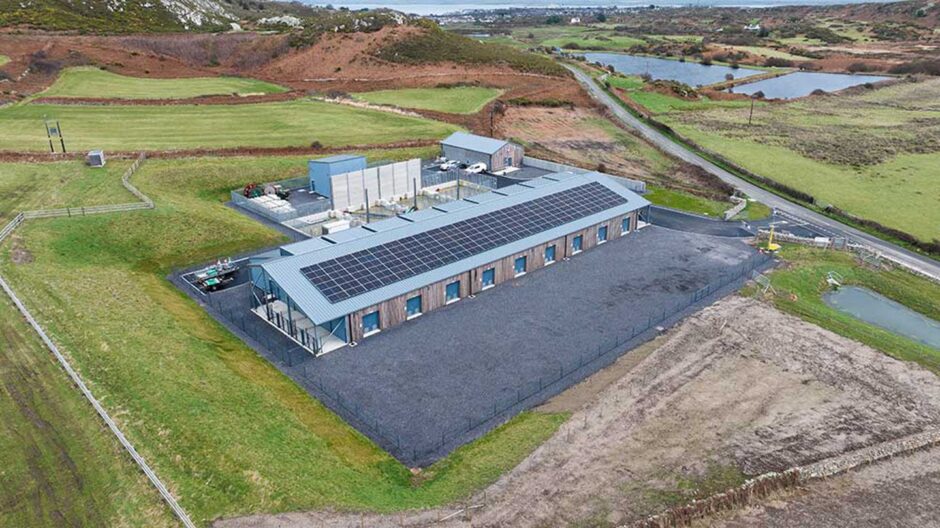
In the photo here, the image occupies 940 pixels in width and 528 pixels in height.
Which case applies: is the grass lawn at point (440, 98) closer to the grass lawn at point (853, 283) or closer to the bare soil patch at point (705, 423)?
the grass lawn at point (853, 283)

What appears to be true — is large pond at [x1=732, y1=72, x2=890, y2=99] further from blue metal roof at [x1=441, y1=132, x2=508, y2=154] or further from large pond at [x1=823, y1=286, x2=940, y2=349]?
large pond at [x1=823, y1=286, x2=940, y2=349]

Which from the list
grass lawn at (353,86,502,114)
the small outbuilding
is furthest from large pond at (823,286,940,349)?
the small outbuilding

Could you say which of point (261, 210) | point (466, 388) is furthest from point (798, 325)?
point (261, 210)

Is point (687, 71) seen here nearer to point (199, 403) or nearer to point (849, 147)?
point (849, 147)

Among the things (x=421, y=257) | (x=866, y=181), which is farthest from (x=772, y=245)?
(x=866, y=181)

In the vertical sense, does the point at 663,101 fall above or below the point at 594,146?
above

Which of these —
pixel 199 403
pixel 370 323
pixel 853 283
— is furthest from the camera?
pixel 853 283

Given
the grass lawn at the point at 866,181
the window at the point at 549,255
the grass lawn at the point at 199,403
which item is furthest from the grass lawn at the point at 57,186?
the grass lawn at the point at 866,181

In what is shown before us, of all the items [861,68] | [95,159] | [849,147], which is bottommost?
[849,147]
